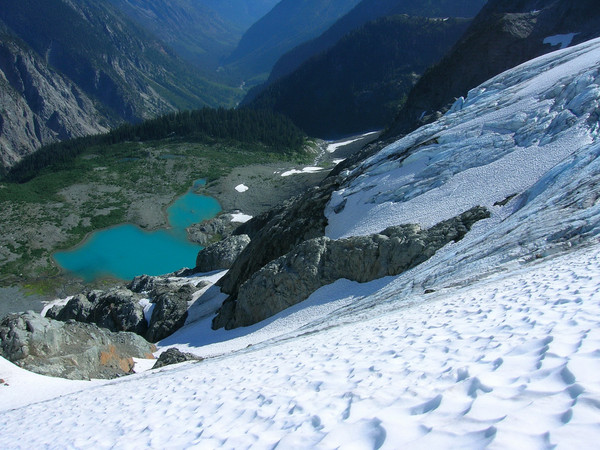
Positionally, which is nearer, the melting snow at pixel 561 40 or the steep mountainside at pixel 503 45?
the melting snow at pixel 561 40

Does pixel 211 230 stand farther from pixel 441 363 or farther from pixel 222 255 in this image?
pixel 441 363

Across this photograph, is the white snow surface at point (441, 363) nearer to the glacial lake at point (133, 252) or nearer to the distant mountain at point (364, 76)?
the glacial lake at point (133, 252)

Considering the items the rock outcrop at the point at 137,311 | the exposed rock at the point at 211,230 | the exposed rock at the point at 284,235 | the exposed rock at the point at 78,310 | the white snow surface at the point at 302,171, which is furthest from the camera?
the white snow surface at the point at 302,171

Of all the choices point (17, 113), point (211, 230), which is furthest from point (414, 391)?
point (17, 113)

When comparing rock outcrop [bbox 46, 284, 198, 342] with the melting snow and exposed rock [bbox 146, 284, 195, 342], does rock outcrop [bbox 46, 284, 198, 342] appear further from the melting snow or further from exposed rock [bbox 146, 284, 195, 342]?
the melting snow

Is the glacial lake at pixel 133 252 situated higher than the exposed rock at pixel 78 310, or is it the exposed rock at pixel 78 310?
the glacial lake at pixel 133 252

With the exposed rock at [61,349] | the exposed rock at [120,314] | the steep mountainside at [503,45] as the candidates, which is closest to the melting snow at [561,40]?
the steep mountainside at [503,45]
